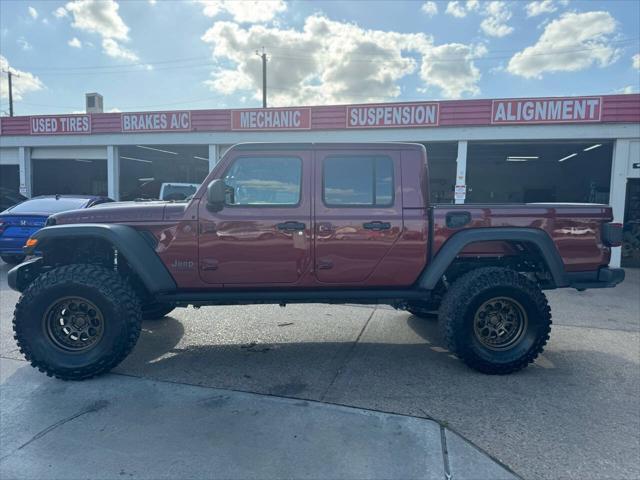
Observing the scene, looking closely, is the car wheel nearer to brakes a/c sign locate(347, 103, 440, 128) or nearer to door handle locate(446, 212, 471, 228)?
brakes a/c sign locate(347, 103, 440, 128)

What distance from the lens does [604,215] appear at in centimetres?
402

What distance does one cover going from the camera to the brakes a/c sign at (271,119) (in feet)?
39.1

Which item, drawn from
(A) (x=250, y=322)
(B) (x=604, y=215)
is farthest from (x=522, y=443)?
(A) (x=250, y=322)

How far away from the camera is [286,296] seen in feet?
13.0

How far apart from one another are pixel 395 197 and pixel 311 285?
45.3 inches

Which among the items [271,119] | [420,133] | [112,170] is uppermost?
[271,119]

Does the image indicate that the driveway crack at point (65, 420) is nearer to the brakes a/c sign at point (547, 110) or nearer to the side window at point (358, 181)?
the side window at point (358, 181)

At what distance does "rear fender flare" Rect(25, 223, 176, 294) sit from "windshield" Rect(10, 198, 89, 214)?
Result: 5.36 metres

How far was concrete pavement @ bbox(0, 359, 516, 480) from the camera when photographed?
248 centimetres

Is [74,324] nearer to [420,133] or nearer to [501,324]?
[501,324]

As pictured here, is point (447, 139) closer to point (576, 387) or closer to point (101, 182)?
point (576, 387)

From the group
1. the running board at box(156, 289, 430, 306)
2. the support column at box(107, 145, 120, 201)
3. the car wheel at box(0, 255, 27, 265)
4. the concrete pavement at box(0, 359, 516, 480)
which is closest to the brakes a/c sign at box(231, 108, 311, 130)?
the support column at box(107, 145, 120, 201)

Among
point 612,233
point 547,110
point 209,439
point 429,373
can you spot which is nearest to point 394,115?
point 547,110

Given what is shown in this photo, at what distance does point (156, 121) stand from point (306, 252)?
1130cm
